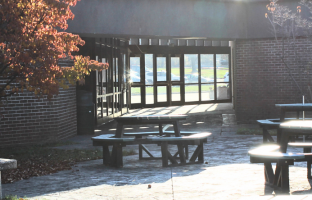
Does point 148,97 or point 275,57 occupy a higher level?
point 275,57

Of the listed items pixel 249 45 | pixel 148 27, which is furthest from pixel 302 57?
pixel 148 27

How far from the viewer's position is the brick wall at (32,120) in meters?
10.8

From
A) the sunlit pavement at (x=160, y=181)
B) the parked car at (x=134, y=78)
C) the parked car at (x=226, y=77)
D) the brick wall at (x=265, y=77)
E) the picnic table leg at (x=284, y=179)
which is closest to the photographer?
the picnic table leg at (x=284, y=179)

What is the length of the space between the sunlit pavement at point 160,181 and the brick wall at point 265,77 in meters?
5.70

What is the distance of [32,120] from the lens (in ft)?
36.7

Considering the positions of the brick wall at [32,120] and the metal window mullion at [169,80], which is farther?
the metal window mullion at [169,80]

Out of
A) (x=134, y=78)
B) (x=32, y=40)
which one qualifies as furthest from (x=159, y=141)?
(x=134, y=78)

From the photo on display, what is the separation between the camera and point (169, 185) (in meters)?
6.20

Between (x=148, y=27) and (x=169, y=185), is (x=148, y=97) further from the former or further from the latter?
(x=169, y=185)

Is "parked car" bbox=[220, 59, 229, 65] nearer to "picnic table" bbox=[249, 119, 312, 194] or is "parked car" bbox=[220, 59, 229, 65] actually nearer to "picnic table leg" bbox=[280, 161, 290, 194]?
"picnic table" bbox=[249, 119, 312, 194]

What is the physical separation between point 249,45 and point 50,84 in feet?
28.3

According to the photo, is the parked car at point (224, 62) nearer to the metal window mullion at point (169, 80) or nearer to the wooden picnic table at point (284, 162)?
the metal window mullion at point (169, 80)

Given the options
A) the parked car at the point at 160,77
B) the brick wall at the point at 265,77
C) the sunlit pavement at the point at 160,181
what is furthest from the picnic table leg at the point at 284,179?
the parked car at the point at 160,77

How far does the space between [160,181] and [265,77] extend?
866 centimetres
